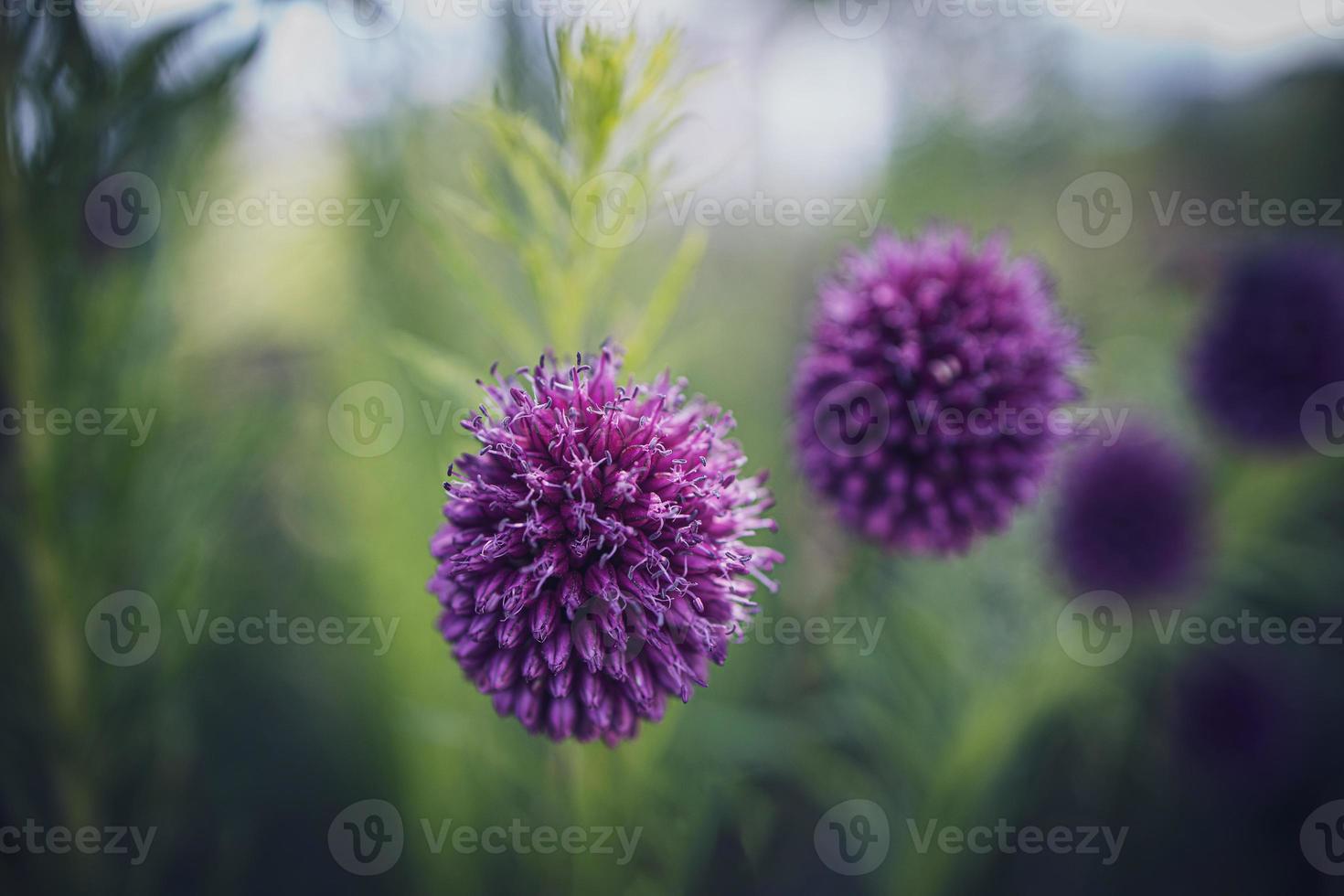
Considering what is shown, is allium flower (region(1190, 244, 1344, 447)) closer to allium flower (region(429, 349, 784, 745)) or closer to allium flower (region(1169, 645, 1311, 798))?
allium flower (region(1169, 645, 1311, 798))

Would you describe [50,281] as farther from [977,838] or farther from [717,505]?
[977,838]

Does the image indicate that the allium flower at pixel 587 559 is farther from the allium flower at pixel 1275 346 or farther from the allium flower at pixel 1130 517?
the allium flower at pixel 1275 346

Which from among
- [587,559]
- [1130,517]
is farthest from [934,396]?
[1130,517]

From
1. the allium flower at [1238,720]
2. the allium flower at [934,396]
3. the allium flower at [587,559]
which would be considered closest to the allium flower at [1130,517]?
the allium flower at [1238,720]

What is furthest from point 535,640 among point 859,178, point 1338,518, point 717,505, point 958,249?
point 1338,518

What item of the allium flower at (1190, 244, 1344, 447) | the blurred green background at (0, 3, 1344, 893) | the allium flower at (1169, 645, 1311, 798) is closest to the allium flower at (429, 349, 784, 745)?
the blurred green background at (0, 3, 1344, 893)

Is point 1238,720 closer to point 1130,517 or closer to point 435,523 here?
point 1130,517
